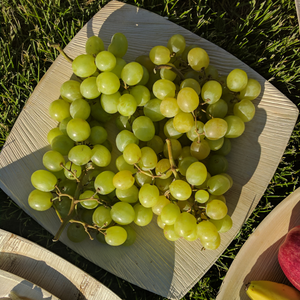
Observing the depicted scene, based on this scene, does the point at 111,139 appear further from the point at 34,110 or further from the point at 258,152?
the point at 258,152

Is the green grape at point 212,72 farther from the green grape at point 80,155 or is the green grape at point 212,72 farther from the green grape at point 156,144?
the green grape at point 80,155

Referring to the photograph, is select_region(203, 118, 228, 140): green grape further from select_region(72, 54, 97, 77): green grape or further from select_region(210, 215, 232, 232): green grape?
select_region(72, 54, 97, 77): green grape

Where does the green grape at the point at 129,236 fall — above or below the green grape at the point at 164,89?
below

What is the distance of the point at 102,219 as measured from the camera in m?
0.97

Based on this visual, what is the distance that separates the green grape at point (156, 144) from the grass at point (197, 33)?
27.3 inches

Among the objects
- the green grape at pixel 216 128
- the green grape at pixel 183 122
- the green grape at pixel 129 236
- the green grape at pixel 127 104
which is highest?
the green grape at pixel 216 128

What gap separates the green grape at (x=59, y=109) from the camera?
1.04 metres

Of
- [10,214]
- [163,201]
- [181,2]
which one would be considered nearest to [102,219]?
[163,201]

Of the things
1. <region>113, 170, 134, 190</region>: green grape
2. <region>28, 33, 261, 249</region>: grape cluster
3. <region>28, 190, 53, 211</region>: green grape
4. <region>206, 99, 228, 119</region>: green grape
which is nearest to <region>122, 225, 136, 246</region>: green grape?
<region>28, 33, 261, 249</region>: grape cluster

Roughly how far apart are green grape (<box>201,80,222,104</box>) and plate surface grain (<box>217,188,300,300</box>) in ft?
1.60

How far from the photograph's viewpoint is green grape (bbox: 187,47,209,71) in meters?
0.96

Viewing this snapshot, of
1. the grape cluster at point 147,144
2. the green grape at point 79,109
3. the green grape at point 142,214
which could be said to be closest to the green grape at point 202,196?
the grape cluster at point 147,144

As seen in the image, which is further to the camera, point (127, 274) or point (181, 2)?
point (181, 2)

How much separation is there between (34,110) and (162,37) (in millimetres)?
660
